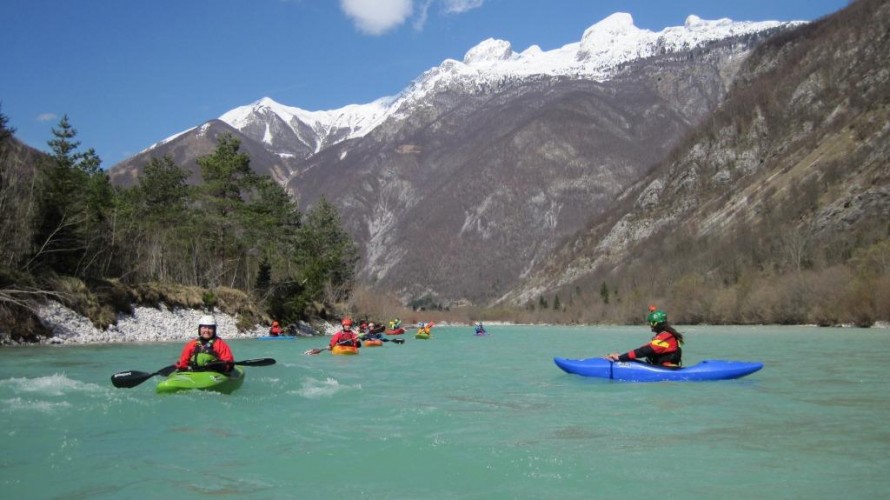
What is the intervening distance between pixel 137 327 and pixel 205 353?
22588mm

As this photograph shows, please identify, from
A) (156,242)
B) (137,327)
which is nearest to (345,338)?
(137,327)

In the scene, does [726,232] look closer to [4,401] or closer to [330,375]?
[330,375]

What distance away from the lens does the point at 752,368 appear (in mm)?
16688

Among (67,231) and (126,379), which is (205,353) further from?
(67,231)

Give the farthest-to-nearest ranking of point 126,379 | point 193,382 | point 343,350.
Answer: point 343,350, point 126,379, point 193,382

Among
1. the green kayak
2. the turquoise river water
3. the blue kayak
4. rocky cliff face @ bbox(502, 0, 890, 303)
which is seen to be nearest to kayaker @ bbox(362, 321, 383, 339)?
the turquoise river water

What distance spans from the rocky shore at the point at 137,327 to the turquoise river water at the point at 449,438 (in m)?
11.9

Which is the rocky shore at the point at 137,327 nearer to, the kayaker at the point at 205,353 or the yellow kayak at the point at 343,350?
the yellow kayak at the point at 343,350

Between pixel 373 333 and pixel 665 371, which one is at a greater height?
pixel 373 333

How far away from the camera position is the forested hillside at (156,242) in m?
28.6

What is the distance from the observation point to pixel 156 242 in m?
39.8

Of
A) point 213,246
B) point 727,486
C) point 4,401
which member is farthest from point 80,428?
point 213,246

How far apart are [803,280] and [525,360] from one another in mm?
39736

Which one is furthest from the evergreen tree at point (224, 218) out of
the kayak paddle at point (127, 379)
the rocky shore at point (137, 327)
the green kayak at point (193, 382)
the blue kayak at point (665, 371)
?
the blue kayak at point (665, 371)
